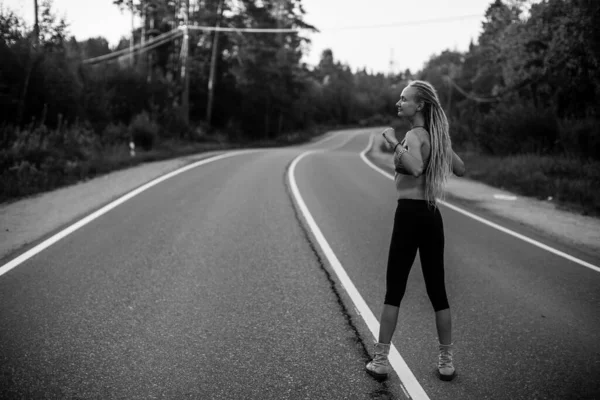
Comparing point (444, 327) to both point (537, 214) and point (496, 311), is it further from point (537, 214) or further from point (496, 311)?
point (537, 214)

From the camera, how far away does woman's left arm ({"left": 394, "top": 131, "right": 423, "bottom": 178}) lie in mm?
3262

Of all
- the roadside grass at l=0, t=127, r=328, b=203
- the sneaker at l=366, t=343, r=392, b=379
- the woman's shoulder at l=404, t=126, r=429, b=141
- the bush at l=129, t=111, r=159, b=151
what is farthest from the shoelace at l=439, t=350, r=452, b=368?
the bush at l=129, t=111, r=159, b=151

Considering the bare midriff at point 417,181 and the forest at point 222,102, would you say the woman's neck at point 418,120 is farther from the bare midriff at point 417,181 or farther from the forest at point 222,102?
the forest at point 222,102

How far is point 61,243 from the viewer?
21.6ft

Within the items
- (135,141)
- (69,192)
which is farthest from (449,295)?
(135,141)

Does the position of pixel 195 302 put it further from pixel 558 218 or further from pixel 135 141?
pixel 135 141

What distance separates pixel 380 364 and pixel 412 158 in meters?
1.48

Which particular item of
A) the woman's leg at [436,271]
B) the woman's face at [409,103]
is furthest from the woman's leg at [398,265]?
the woman's face at [409,103]

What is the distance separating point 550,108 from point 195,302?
1846 centimetres

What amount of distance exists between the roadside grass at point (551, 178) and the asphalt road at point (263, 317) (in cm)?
533

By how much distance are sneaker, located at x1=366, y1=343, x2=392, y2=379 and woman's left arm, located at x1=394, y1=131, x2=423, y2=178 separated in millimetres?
1269

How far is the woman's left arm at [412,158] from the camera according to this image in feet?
10.7

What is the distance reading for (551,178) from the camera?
14.3 m

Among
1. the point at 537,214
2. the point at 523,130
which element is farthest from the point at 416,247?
A: the point at 523,130
